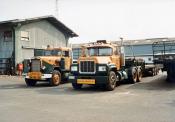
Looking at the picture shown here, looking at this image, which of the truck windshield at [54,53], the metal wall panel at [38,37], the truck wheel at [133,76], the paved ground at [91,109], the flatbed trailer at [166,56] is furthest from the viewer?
the metal wall panel at [38,37]

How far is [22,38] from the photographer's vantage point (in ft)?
94.6

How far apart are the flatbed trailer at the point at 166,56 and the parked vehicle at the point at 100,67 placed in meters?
1.96

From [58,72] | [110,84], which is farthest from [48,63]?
[110,84]

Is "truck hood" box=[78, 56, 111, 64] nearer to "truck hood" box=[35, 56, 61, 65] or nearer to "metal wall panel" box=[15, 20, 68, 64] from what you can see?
"truck hood" box=[35, 56, 61, 65]

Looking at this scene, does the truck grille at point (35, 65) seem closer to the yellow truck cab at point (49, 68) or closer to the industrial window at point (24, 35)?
the yellow truck cab at point (49, 68)

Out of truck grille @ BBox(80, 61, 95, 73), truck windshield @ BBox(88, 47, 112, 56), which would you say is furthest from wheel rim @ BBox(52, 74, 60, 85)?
truck grille @ BBox(80, 61, 95, 73)

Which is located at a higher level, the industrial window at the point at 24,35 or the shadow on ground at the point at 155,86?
the industrial window at the point at 24,35

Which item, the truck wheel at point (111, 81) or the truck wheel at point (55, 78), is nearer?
the truck wheel at point (111, 81)

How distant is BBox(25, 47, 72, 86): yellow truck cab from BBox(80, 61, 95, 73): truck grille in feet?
10.3

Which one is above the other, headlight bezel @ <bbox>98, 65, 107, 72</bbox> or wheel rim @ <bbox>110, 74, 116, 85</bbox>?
headlight bezel @ <bbox>98, 65, 107, 72</bbox>

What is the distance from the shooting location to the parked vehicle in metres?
14.9

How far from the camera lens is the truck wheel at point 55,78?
710 inches

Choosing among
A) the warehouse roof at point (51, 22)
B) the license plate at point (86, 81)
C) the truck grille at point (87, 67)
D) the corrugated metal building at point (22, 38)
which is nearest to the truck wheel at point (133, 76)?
the truck grille at point (87, 67)

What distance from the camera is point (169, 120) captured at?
8164 mm
